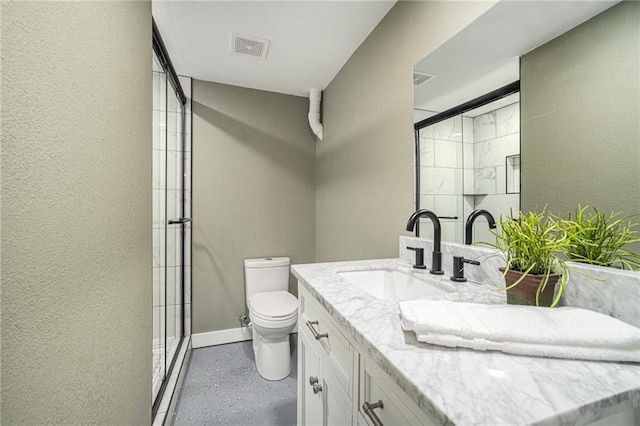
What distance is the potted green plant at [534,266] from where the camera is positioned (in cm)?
65

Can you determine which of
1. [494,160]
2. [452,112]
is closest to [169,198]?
[452,112]

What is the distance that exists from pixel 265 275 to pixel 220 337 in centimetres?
68

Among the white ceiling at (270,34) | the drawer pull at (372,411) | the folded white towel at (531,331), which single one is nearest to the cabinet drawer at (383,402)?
the drawer pull at (372,411)

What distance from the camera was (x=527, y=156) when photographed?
33.9 inches

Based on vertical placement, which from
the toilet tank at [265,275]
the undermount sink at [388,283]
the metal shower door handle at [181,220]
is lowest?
the toilet tank at [265,275]

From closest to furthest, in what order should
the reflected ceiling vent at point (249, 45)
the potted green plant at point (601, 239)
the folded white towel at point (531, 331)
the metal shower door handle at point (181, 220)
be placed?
the folded white towel at point (531, 331)
the potted green plant at point (601, 239)
the reflected ceiling vent at point (249, 45)
the metal shower door handle at point (181, 220)

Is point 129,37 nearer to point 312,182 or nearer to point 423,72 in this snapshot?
point 423,72

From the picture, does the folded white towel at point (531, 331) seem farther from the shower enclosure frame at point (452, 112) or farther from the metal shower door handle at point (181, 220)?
the metal shower door handle at point (181, 220)

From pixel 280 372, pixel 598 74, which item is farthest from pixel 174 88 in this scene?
pixel 598 74

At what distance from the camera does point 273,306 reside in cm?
193

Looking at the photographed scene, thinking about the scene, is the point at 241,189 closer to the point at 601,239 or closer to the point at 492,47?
the point at 492,47

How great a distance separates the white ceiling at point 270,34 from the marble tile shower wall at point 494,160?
99 cm

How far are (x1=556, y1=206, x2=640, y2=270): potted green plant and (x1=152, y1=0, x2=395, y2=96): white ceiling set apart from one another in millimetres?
1442

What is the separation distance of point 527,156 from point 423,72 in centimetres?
67
